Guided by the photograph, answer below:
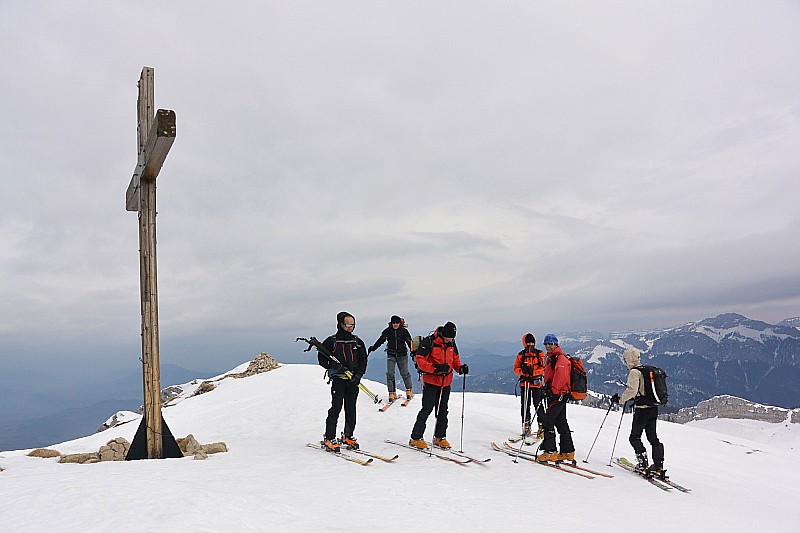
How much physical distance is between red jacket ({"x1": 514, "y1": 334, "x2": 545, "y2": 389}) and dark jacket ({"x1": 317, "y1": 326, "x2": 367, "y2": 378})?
4.13 m

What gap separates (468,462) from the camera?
397 inches

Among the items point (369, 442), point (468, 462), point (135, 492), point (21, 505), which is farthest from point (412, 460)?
point (21, 505)

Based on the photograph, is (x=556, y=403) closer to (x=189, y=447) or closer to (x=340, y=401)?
(x=340, y=401)

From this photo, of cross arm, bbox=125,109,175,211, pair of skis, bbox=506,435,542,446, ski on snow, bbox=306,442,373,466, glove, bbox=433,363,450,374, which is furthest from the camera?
pair of skis, bbox=506,435,542,446

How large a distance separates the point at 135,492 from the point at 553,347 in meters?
8.25

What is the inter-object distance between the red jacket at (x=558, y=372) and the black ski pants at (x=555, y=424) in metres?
0.24

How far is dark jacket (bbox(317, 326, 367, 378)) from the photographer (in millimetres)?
10359

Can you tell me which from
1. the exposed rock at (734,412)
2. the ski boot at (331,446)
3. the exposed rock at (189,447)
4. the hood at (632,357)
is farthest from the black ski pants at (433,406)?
the exposed rock at (734,412)

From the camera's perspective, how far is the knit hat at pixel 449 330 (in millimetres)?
10703

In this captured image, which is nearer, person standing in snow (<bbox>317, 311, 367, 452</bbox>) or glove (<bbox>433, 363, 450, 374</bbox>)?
person standing in snow (<bbox>317, 311, 367, 452</bbox>)

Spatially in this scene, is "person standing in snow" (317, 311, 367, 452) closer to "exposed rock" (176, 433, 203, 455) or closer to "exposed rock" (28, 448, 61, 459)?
"exposed rock" (176, 433, 203, 455)

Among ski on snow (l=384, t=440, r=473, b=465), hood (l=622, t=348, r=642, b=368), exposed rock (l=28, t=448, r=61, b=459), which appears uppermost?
hood (l=622, t=348, r=642, b=368)

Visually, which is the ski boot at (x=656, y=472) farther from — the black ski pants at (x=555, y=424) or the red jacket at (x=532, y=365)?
the red jacket at (x=532, y=365)

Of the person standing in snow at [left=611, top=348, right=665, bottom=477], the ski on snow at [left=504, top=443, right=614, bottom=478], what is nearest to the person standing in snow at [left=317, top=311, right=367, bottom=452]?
the ski on snow at [left=504, top=443, right=614, bottom=478]
